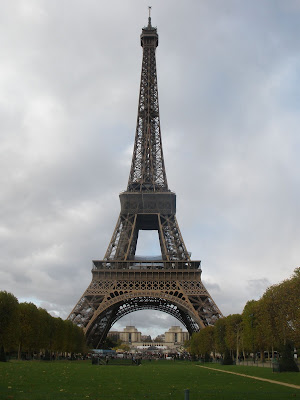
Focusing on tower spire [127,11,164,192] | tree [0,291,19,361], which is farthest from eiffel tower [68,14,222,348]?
tree [0,291,19,361]

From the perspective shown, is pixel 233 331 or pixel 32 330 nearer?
pixel 32 330

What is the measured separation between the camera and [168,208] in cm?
9144

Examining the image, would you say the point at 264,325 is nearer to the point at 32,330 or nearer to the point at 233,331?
the point at 233,331

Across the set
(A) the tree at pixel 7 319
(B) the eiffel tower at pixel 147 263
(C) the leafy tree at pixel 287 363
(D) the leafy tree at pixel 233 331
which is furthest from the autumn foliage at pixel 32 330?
(C) the leafy tree at pixel 287 363

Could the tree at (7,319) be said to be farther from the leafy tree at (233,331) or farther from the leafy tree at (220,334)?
the leafy tree at (233,331)

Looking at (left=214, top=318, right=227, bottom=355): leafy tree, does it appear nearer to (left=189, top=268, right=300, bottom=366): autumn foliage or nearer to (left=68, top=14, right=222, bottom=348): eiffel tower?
(left=189, top=268, right=300, bottom=366): autumn foliage

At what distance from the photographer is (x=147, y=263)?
87.8m

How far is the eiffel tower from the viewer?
79.9 m

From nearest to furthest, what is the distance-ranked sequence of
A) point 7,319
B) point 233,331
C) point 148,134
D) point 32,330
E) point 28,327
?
point 7,319, point 28,327, point 32,330, point 233,331, point 148,134

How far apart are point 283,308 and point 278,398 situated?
1470 inches

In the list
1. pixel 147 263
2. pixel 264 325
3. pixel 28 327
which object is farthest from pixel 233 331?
pixel 28 327

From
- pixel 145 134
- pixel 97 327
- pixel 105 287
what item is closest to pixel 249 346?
pixel 105 287

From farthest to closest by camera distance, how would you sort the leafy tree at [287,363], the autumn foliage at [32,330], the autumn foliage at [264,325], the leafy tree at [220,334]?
the leafy tree at [220,334]
the autumn foliage at [32,330]
the autumn foliage at [264,325]
the leafy tree at [287,363]

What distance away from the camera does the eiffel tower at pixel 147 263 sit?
79.9 meters
